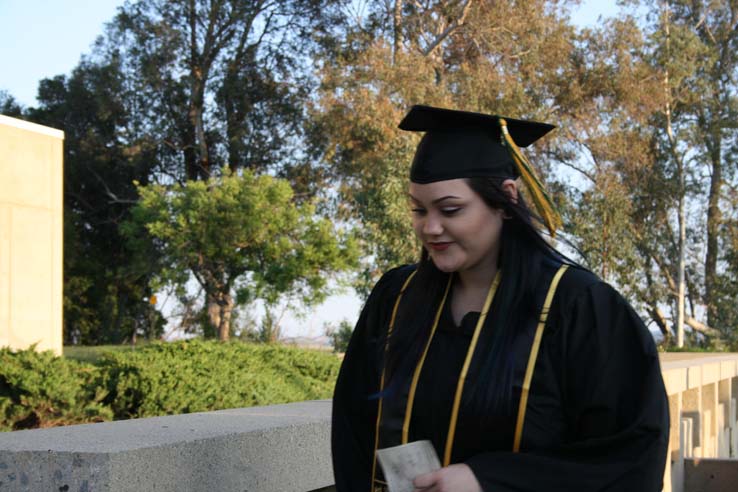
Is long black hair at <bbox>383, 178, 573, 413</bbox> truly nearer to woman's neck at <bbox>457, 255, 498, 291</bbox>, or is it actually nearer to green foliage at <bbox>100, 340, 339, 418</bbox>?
woman's neck at <bbox>457, 255, 498, 291</bbox>

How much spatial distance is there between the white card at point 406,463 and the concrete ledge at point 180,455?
0.74m

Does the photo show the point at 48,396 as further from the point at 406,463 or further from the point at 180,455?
the point at 406,463

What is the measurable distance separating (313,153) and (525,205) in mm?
26556

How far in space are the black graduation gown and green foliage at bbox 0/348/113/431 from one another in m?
4.13

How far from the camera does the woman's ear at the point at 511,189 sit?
207cm

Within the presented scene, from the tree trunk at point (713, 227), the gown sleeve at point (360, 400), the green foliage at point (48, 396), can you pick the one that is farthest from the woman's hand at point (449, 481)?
the tree trunk at point (713, 227)

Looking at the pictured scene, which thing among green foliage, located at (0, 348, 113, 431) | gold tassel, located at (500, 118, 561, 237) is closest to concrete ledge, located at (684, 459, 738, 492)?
green foliage, located at (0, 348, 113, 431)

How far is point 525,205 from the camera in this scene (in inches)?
82.5

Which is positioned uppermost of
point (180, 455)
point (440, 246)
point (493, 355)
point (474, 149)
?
point (474, 149)

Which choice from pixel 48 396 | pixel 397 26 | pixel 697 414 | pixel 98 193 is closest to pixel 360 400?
pixel 48 396

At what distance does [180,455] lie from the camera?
2.48 meters

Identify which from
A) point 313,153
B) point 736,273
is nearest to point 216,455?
point 313,153

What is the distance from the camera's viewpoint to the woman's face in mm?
2008

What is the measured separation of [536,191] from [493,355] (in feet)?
1.51
